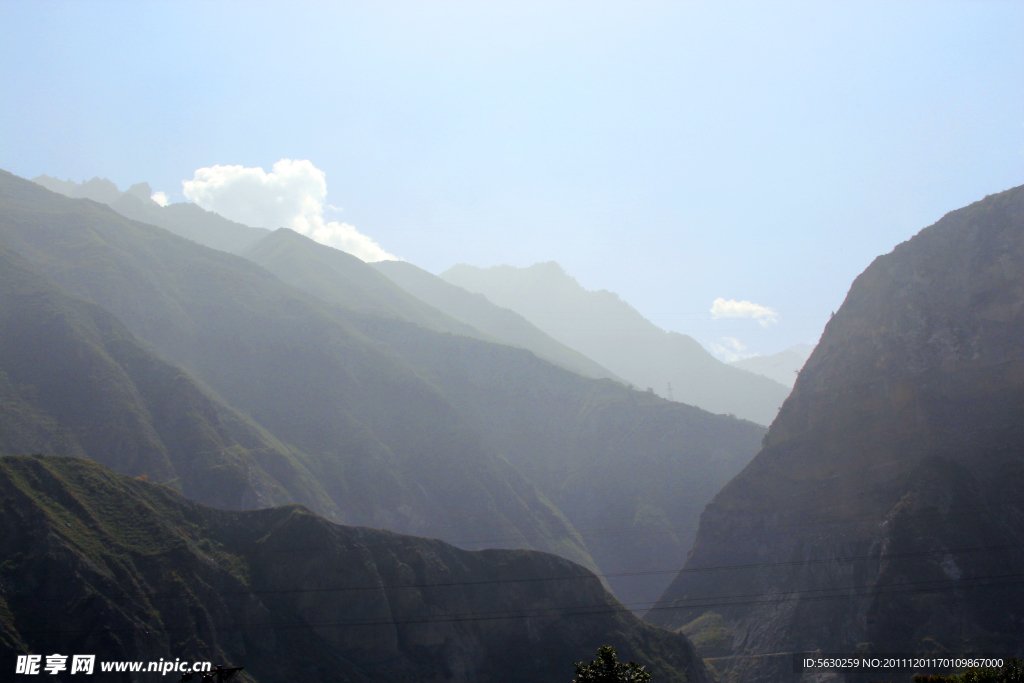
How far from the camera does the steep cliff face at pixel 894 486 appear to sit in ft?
278

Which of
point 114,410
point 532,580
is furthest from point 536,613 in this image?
point 114,410

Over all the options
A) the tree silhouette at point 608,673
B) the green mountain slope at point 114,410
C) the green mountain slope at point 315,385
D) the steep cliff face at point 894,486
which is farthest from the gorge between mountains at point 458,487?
the tree silhouette at point 608,673

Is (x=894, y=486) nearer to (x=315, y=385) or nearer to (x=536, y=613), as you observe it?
(x=536, y=613)

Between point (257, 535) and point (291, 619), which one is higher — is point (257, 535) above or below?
above

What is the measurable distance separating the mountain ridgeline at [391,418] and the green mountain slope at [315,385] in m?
0.41

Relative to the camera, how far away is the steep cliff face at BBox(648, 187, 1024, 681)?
84.6 m

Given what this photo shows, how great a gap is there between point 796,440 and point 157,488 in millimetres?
92041

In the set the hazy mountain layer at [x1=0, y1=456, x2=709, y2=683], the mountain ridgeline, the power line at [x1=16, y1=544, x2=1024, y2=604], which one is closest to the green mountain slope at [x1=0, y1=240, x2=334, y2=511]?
the mountain ridgeline

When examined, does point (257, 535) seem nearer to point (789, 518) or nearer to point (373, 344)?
point (789, 518)

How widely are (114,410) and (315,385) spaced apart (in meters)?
49.5

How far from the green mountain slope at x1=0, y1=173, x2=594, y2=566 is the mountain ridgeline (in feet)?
1.33

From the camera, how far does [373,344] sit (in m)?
177

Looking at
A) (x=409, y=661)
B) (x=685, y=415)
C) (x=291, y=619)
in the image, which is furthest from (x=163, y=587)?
(x=685, y=415)

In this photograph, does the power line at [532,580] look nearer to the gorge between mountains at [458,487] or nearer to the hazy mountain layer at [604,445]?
the gorge between mountains at [458,487]
